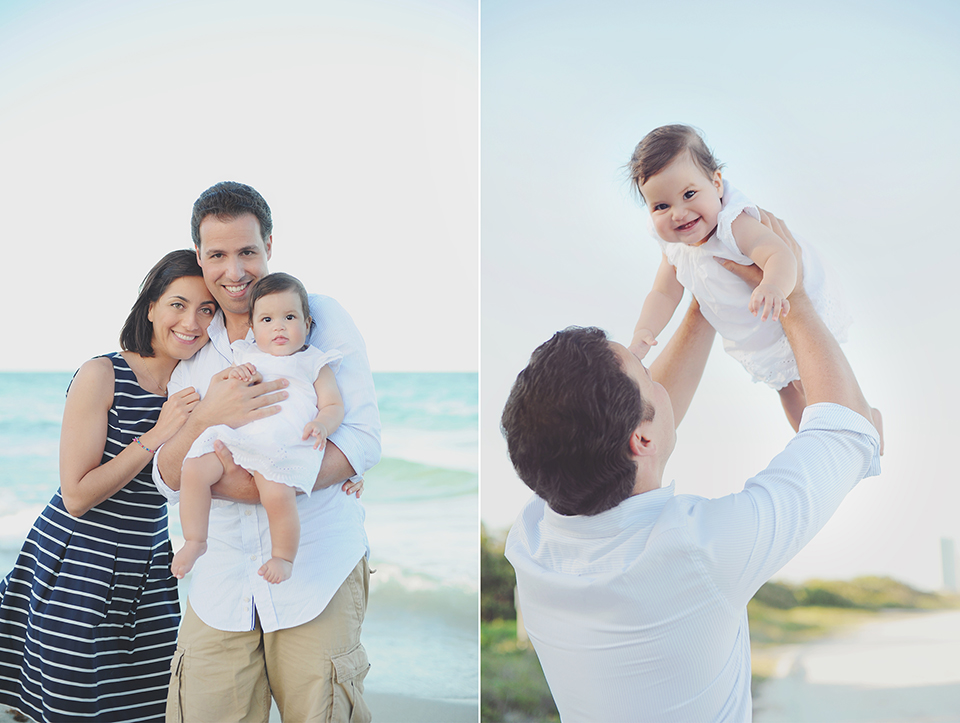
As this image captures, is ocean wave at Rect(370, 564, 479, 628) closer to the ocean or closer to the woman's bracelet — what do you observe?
the ocean

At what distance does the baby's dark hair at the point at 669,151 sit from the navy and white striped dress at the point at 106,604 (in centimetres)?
130

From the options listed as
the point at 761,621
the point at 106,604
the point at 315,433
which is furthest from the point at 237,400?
the point at 761,621

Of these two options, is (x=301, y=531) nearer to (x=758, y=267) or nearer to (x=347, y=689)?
(x=347, y=689)

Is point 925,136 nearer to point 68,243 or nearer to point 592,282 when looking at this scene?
point 592,282

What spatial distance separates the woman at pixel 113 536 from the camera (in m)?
1.58

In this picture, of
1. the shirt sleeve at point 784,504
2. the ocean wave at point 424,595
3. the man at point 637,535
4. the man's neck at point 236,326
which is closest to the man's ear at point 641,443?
the man at point 637,535

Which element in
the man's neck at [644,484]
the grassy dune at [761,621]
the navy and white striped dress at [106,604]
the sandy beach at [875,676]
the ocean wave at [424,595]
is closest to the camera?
the man's neck at [644,484]

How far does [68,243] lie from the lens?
24.9 ft

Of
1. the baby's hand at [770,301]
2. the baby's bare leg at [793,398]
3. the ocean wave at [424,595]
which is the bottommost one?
the ocean wave at [424,595]

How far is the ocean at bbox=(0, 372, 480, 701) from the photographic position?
4.59 metres

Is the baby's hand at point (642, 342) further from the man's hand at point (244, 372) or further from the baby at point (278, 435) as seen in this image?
the man's hand at point (244, 372)

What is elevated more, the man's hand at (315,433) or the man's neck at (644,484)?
the man's hand at (315,433)

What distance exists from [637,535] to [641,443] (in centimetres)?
14

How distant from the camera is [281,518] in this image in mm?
1455
